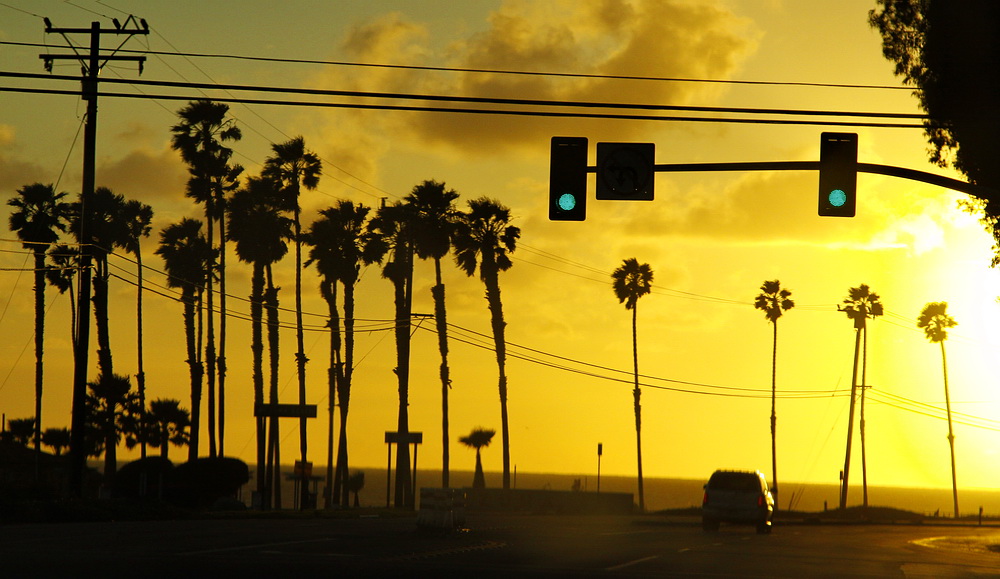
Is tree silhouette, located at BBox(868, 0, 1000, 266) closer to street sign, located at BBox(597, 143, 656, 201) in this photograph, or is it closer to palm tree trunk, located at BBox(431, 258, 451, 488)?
street sign, located at BBox(597, 143, 656, 201)

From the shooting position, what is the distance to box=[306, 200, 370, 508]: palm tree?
7012 centimetres

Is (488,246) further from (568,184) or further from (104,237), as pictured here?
(568,184)

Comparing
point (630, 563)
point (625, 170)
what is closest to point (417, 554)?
point (630, 563)

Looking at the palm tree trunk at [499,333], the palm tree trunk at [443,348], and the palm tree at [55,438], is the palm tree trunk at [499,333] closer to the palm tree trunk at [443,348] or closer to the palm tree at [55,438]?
the palm tree trunk at [443,348]

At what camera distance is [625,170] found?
714 inches

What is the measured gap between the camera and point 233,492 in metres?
53.3

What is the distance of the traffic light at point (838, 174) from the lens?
18.0m

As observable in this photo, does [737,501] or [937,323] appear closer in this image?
[737,501]

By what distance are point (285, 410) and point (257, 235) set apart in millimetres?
28488

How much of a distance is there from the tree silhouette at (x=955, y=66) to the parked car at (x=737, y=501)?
1034cm

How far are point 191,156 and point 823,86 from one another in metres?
47.9

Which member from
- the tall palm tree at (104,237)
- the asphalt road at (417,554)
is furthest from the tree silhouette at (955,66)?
the tall palm tree at (104,237)

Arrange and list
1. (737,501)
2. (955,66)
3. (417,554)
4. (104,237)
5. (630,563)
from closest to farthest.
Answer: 1. (630,563)
2. (417,554)
3. (955,66)
4. (737,501)
5. (104,237)

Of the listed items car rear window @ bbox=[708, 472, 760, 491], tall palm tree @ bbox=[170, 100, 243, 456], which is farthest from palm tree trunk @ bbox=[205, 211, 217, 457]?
car rear window @ bbox=[708, 472, 760, 491]
